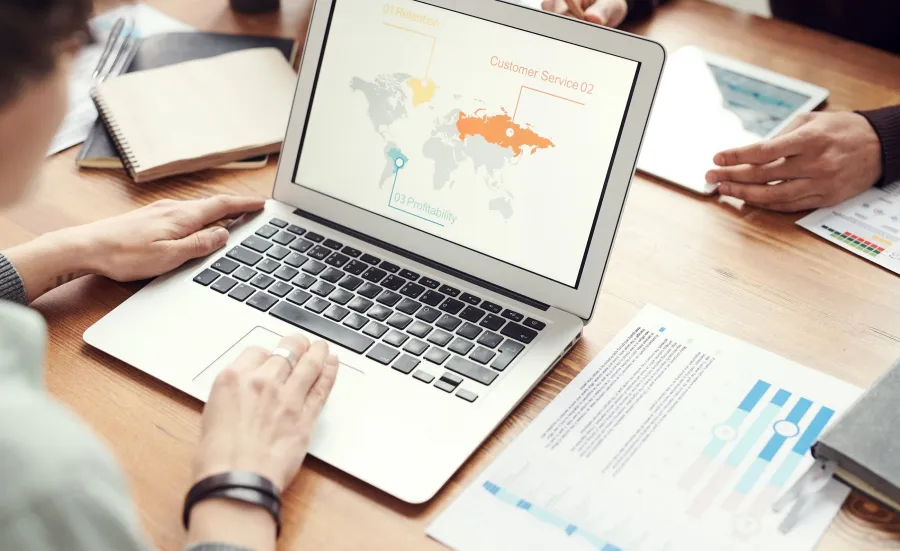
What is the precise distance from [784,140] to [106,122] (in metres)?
0.95

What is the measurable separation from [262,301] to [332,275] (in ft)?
0.28

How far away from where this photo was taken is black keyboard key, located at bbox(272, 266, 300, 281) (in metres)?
0.99

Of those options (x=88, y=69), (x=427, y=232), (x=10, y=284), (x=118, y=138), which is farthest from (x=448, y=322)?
(x=88, y=69)

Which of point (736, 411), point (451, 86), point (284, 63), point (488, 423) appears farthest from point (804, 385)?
point (284, 63)

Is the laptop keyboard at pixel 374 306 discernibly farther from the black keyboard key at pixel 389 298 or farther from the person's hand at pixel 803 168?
the person's hand at pixel 803 168

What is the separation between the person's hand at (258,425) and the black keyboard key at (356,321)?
0.20 feet

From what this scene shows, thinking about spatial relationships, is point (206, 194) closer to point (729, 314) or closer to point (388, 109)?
point (388, 109)

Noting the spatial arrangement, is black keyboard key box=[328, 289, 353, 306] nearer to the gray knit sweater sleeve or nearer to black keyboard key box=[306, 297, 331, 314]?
black keyboard key box=[306, 297, 331, 314]

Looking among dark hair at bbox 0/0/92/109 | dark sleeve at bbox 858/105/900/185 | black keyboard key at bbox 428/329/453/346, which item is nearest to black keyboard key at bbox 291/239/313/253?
black keyboard key at bbox 428/329/453/346

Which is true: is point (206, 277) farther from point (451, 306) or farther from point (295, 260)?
point (451, 306)

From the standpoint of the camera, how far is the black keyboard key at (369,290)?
965mm

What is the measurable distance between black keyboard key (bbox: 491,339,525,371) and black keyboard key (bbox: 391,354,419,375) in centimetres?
8

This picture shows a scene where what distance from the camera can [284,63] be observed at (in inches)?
53.8

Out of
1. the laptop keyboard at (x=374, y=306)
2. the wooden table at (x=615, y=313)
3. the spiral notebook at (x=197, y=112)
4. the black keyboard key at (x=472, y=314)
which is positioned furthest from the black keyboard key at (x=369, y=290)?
the spiral notebook at (x=197, y=112)
